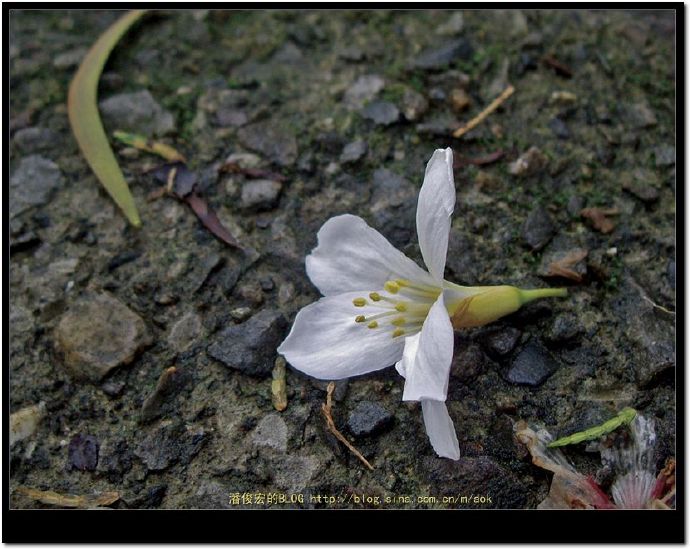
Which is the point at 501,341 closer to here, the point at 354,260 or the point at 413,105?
the point at 354,260

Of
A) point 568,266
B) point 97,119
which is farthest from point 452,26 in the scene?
point 97,119

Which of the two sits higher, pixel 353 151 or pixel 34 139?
pixel 34 139

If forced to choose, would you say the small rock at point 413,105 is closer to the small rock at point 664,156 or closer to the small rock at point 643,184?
the small rock at point 643,184

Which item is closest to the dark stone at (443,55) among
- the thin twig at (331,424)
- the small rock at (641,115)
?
the small rock at (641,115)

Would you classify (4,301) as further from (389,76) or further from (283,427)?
(389,76)

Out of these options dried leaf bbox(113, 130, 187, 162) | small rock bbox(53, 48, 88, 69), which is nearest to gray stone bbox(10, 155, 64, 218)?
dried leaf bbox(113, 130, 187, 162)

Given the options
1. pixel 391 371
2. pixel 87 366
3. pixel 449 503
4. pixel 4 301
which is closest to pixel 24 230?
pixel 4 301
